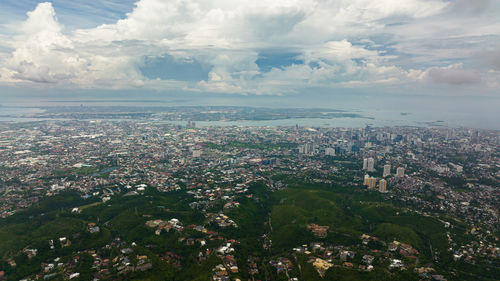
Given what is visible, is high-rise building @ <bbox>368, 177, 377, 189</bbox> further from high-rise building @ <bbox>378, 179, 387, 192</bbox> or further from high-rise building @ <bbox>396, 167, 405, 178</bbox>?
high-rise building @ <bbox>396, 167, 405, 178</bbox>

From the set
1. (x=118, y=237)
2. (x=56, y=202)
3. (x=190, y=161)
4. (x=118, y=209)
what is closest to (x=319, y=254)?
(x=118, y=237)

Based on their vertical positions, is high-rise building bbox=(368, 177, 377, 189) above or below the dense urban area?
above

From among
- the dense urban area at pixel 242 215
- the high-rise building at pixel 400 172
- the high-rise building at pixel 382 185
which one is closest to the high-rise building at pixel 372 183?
the dense urban area at pixel 242 215

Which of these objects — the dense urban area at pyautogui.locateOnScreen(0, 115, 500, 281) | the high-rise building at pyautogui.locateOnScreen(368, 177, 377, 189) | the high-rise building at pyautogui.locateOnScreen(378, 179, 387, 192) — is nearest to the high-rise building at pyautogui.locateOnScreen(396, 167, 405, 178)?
the dense urban area at pyautogui.locateOnScreen(0, 115, 500, 281)

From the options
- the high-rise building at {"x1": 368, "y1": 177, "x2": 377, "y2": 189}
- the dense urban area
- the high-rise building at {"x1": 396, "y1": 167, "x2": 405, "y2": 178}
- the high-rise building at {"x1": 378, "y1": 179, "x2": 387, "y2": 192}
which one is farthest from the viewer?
the high-rise building at {"x1": 396, "y1": 167, "x2": 405, "y2": 178}

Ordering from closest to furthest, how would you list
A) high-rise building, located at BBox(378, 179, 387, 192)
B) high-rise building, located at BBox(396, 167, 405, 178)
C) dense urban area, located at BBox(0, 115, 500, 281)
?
dense urban area, located at BBox(0, 115, 500, 281), high-rise building, located at BBox(378, 179, 387, 192), high-rise building, located at BBox(396, 167, 405, 178)

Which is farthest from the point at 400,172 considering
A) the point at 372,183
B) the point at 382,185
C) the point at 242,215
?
the point at 242,215

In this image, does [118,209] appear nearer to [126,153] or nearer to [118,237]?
[118,237]

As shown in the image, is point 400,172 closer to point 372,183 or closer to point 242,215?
point 372,183

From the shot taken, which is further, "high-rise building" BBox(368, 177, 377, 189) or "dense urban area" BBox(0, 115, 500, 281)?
"high-rise building" BBox(368, 177, 377, 189)
